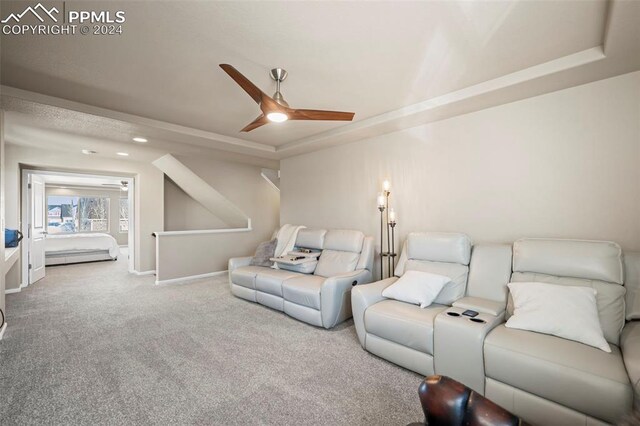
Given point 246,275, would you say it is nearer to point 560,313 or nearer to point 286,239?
point 286,239

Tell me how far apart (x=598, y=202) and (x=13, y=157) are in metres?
7.82

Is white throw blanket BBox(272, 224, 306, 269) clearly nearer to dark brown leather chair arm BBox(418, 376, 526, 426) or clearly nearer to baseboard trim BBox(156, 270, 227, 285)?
baseboard trim BBox(156, 270, 227, 285)

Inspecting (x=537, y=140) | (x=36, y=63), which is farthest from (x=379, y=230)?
(x=36, y=63)

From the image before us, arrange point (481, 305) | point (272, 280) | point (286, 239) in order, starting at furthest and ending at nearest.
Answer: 1. point (286, 239)
2. point (272, 280)
3. point (481, 305)

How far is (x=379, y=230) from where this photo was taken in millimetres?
3875

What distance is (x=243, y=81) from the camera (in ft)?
6.45

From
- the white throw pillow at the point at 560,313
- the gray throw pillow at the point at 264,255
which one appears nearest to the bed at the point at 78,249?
the gray throw pillow at the point at 264,255

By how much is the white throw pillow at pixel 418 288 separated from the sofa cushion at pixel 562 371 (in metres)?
0.63

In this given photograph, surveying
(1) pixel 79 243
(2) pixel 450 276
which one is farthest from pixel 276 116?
(1) pixel 79 243

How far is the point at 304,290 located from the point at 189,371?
132 cm

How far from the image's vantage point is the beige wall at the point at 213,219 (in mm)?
5273

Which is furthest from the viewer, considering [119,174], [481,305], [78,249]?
[78,249]

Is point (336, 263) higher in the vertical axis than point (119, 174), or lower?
lower

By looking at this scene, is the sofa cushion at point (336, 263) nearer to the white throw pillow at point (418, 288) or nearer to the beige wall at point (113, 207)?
the white throw pillow at point (418, 288)
